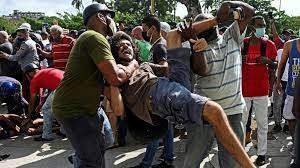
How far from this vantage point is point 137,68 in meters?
3.48

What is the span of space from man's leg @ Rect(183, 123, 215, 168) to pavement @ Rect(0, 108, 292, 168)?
1461 millimetres

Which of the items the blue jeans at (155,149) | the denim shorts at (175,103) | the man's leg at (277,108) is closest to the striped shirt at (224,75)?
the denim shorts at (175,103)

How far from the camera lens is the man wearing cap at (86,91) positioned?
10.6 ft

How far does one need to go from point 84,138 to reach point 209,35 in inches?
53.8

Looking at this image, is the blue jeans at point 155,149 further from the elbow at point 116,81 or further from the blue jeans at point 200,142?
the elbow at point 116,81

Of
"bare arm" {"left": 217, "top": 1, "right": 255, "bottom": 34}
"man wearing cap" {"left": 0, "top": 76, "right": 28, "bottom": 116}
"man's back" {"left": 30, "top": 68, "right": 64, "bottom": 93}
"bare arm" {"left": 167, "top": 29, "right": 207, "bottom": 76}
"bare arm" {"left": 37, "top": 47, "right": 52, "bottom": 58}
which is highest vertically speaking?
"bare arm" {"left": 217, "top": 1, "right": 255, "bottom": 34}

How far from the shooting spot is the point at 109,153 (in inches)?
227

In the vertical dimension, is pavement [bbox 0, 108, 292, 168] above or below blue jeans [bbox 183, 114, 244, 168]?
below

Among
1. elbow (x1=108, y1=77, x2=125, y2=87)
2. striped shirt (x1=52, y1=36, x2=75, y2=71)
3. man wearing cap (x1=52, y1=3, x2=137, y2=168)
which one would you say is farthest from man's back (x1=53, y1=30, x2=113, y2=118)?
striped shirt (x1=52, y1=36, x2=75, y2=71)

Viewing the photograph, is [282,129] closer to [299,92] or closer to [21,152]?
[299,92]

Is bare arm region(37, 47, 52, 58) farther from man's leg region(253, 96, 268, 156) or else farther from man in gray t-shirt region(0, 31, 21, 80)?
man's leg region(253, 96, 268, 156)

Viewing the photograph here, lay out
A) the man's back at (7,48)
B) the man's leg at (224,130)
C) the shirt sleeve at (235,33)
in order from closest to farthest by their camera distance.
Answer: the man's leg at (224,130), the shirt sleeve at (235,33), the man's back at (7,48)

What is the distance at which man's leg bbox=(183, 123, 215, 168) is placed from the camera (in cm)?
354

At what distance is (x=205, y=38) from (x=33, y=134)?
14.1ft
